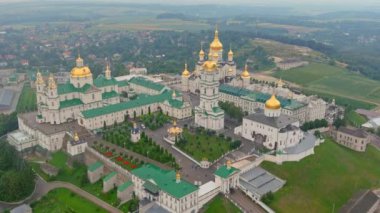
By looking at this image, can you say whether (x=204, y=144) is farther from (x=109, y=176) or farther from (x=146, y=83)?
(x=146, y=83)

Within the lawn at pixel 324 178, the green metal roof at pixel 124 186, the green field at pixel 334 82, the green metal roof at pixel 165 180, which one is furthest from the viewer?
the green field at pixel 334 82

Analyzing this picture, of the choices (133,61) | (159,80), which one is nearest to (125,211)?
(159,80)

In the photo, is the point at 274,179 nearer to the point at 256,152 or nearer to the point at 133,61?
the point at 256,152

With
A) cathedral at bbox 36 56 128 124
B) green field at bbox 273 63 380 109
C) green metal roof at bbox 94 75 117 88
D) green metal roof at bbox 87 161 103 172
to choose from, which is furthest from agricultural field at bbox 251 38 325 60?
green metal roof at bbox 87 161 103 172

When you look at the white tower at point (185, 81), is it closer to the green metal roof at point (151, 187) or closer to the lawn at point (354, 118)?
the lawn at point (354, 118)

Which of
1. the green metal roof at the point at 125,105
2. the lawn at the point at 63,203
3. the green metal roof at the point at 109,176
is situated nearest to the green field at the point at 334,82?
the green metal roof at the point at 125,105

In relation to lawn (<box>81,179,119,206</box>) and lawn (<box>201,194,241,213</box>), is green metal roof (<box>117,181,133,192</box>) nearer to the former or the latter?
lawn (<box>81,179,119,206</box>)
